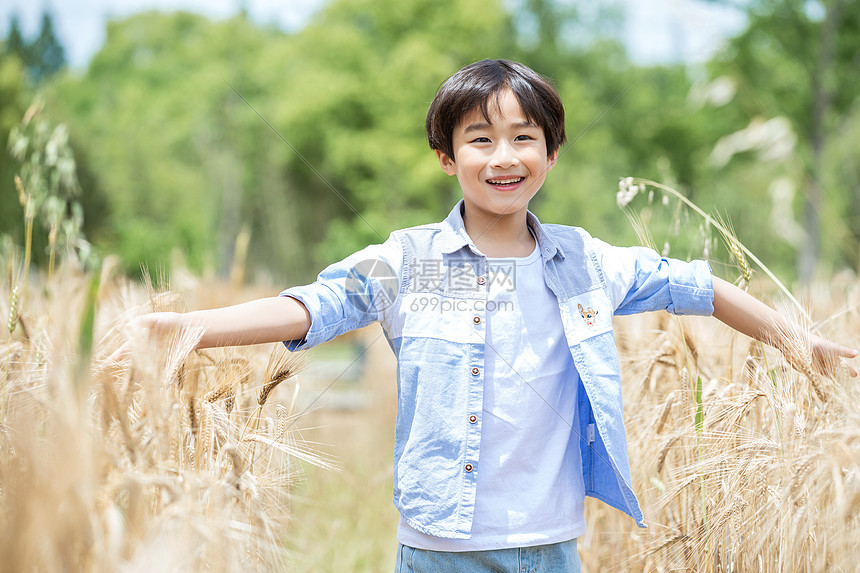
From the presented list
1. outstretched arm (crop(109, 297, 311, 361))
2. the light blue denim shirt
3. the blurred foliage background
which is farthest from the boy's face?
the blurred foliage background

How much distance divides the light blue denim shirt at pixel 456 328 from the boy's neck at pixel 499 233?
0.12 feet

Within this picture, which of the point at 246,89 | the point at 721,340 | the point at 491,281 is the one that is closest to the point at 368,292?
the point at 491,281

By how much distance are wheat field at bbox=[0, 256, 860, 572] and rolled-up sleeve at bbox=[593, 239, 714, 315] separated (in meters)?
0.20

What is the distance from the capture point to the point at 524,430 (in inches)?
57.9

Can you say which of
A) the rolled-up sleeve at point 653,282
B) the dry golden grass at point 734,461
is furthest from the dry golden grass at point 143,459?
the dry golden grass at point 734,461

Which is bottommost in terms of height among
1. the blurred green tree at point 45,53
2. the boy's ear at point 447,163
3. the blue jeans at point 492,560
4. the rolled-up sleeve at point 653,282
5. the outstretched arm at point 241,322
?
the blue jeans at point 492,560

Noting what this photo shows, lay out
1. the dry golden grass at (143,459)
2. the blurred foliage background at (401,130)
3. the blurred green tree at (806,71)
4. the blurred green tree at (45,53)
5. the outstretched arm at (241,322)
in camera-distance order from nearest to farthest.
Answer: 1. the dry golden grass at (143,459)
2. the outstretched arm at (241,322)
3. the blurred green tree at (806,71)
4. the blurred foliage background at (401,130)
5. the blurred green tree at (45,53)

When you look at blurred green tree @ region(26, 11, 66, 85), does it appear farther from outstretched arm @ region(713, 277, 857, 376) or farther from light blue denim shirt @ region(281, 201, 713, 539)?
outstretched arm @ region(713, 277, 857, 376)

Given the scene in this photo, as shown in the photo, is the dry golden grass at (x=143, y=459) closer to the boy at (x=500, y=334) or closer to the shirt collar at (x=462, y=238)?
the boy at (x=500, y=334)

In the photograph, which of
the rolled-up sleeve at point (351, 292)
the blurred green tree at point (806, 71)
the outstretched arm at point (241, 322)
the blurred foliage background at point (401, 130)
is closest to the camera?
the outstretched arm at point (241, 322)

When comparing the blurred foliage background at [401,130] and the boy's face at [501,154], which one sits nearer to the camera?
the boy's face at [501,154]

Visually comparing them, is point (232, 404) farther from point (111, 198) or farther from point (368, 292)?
point (111, 198)

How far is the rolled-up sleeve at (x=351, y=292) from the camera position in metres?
1.37

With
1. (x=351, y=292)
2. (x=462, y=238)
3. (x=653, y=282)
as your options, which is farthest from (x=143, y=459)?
(x=653, y=282)
